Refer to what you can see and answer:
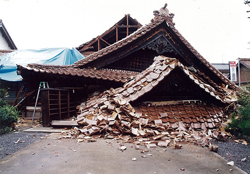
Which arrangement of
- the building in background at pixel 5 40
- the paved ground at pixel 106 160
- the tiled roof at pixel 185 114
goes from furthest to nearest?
1. the building in background at pixel 5 40
2. the tiled roof at pixel 185 114
3. the paved ground at pixel 106 160

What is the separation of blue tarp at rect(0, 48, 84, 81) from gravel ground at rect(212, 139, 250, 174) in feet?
31.4

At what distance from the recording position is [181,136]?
441 centimetres

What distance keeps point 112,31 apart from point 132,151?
11454 millimetres

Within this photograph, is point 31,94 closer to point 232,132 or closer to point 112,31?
point 112,31

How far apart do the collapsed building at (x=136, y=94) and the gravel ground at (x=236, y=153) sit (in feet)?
3.76

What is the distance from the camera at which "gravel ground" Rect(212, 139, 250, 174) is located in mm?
2873

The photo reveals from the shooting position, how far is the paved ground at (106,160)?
8.20 feet

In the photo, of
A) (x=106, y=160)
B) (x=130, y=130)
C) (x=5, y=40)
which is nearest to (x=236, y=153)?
(x=130, y=130)

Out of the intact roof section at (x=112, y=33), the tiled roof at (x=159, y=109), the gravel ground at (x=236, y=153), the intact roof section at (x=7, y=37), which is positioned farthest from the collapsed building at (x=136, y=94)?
the intact roof section at (x=7, y=37)

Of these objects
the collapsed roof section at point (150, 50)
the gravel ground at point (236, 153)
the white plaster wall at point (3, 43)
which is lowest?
the gravel ground at point (236, 153)

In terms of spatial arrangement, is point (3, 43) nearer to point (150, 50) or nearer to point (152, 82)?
point (150, 50)

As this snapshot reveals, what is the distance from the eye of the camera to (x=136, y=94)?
5340mm

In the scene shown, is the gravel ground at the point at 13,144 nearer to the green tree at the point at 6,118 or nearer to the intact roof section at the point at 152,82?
the green tree at the point at 6,118

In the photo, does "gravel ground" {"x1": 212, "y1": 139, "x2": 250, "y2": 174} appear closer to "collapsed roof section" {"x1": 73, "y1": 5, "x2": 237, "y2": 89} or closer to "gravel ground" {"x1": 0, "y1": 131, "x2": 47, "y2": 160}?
"gravel ground" {"x1": 0, "y1": 131, "x2": 47, "y2": 160}
